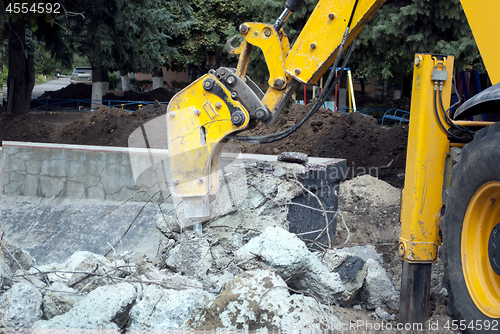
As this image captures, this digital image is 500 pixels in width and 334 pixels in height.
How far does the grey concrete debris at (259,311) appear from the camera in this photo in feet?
8.88

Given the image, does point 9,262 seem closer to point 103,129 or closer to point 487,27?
point 487,27

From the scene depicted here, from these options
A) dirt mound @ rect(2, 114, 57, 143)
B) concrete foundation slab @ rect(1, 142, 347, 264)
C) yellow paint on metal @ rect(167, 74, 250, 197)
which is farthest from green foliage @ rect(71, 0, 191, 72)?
yellow paint on metal @ rect(167, 74, 250, 197)

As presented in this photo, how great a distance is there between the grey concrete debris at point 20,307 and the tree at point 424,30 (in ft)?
26.4

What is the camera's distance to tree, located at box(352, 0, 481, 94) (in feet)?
27.5

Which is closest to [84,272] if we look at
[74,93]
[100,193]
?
[100,193]

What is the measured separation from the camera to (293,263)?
3270 mm

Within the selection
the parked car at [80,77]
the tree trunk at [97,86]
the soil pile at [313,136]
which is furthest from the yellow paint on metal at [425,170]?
the parked car at [80,77]

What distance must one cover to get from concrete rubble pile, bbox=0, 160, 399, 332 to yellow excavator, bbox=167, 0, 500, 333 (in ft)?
1.37

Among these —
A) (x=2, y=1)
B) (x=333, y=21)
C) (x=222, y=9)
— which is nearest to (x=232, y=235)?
(x=333, y=21)

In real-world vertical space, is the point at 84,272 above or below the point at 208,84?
below

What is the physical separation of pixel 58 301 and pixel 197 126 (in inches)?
69.3

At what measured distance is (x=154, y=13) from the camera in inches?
591

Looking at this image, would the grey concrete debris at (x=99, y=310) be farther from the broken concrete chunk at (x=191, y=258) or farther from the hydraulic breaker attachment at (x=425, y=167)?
the hydraulic breaker attachment at (x=425, y=167)

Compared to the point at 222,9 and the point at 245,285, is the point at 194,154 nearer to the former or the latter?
the point at 245,285
